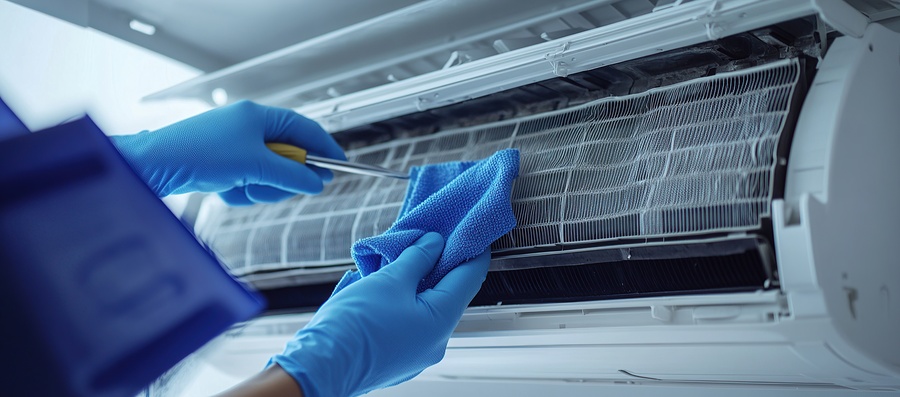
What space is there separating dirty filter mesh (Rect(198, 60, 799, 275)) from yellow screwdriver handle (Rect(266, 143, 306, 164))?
15cm

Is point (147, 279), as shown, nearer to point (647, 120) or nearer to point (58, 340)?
point (58, 340)

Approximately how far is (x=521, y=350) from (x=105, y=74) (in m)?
1.25

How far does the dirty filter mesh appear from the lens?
1101mm

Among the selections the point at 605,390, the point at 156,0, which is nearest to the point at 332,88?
the point at 156,0

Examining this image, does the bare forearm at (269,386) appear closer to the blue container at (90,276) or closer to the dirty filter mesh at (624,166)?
the blue container at (90,276)

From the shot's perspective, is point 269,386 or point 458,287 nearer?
point 269,386

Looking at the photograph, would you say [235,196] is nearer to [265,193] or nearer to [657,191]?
[265,193]

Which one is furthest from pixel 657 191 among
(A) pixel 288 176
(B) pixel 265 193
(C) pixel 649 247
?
(B) pixel 265 193

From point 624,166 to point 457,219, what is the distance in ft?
1.03

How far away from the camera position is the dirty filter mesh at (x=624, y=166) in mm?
1101

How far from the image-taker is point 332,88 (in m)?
1.85

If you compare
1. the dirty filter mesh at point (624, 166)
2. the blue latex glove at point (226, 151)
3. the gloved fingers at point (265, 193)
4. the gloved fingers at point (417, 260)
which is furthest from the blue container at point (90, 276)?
the gloved fingers at point (265, 193)

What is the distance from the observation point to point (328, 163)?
1.54 metres

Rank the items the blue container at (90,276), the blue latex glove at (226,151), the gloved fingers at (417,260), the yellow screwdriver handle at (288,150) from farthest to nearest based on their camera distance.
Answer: the yellow screwdriver handle at (288,150), the blue latex glove at (226,151), the gloved fingers at (417,260), the blue container at (90,276)
